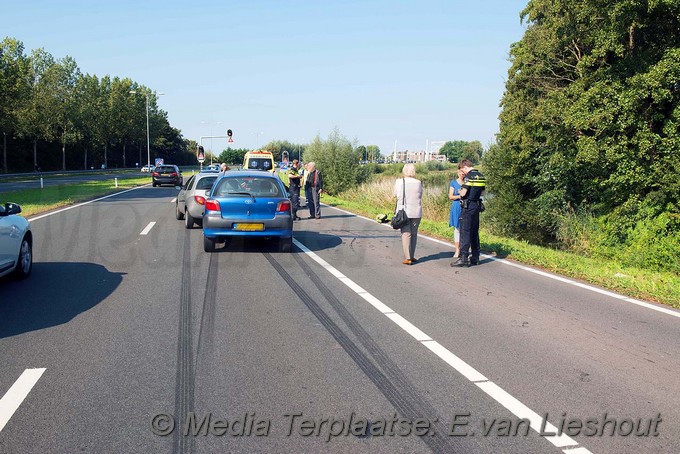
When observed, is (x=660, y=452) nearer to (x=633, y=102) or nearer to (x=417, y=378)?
(x=417, y=378)

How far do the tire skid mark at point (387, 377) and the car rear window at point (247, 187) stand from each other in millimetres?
4967

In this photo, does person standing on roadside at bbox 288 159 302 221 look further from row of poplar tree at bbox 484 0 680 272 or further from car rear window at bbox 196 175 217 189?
row of poplar tree at bbox 484 0 680 272

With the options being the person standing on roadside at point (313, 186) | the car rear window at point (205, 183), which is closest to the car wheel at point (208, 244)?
the car rear window at point (205, 183)

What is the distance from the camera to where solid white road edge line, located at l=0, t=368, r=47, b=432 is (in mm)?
4188

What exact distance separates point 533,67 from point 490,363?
19281mm

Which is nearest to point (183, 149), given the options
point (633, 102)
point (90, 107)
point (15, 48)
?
point (90, 107)

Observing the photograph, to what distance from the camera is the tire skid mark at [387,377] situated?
155 inches

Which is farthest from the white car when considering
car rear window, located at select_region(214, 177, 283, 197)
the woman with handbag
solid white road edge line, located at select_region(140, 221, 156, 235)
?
solid white road edge line, located at select_region(140, 221, 156, 235)

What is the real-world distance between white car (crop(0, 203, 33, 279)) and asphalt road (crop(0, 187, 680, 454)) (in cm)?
29

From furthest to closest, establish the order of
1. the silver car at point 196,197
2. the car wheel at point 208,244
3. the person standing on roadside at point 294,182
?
the person standing on roadside at point 294,182 < the silver car at point 196,197 < the car wheel at point 208,244

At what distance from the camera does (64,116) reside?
75.9 meters

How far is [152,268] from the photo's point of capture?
10203mm

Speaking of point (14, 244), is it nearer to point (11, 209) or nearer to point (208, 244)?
point (11, 209)

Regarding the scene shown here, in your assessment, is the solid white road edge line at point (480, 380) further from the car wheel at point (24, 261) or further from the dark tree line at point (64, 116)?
the dark tree line at point (64, 116)
